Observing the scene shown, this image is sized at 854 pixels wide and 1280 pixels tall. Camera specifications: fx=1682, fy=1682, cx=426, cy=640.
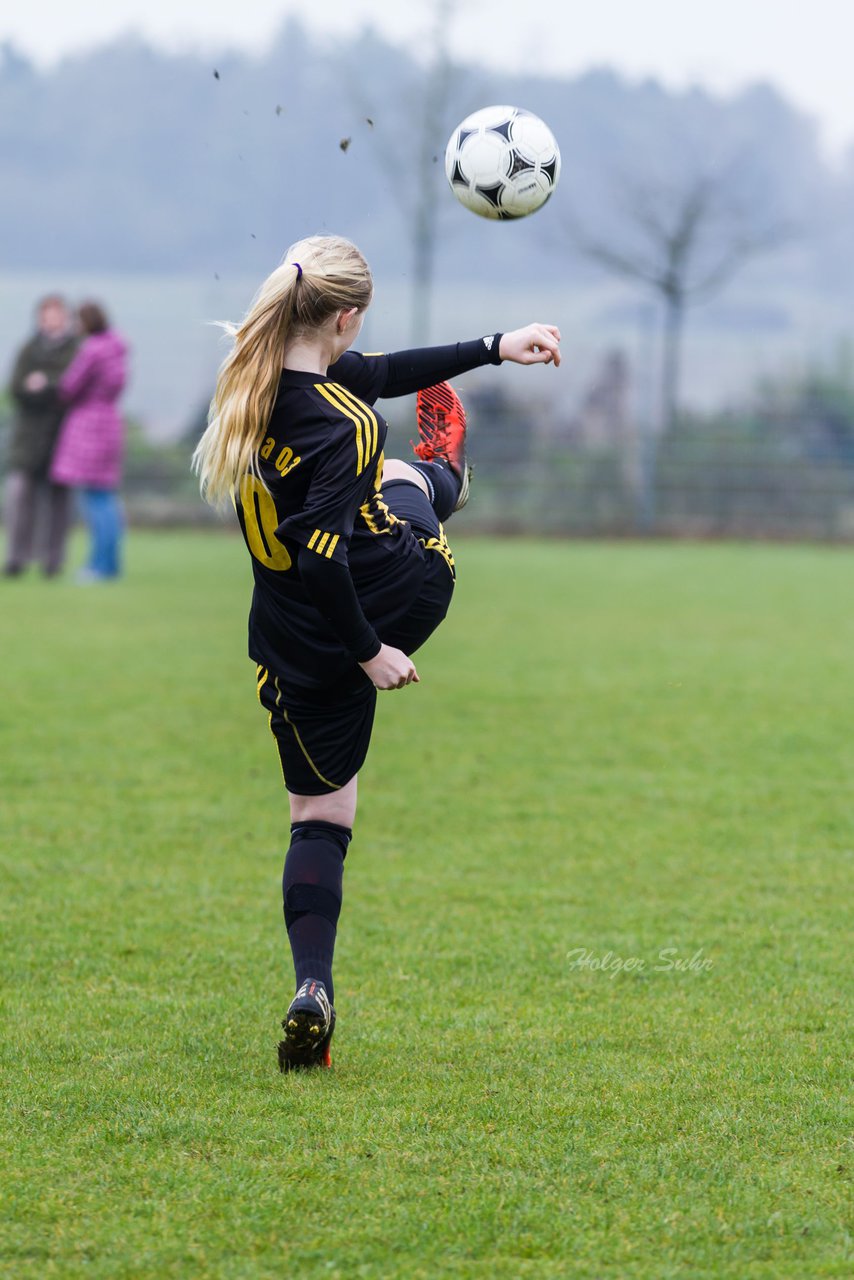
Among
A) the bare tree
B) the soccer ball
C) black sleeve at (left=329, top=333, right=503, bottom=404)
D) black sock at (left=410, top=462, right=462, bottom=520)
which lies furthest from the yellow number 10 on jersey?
the bare tree

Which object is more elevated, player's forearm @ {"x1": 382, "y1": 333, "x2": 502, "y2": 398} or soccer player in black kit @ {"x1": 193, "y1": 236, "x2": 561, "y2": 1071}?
player's forearm @ {"x1": 382, "y1": 333, "x2": 502, "y2": 398}

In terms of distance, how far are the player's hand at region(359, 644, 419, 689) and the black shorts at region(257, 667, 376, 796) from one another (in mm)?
152

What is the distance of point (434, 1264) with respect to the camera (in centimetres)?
261

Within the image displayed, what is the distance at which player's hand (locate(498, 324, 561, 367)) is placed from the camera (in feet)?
12.1

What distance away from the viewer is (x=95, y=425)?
1456cm

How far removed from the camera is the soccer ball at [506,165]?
4.32 metres

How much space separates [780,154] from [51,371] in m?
80.8

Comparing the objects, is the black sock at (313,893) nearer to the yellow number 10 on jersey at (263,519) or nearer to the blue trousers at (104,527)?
the yellow number 10 on jersey at (263,519)

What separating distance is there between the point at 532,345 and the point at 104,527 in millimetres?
11496

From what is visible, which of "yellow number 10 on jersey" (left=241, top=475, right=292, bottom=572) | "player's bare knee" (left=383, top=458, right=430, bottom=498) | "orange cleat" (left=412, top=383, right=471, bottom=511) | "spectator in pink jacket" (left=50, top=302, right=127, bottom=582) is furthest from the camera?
"spectator in pink jacket" (left=50, top=302, right=127, bottom=582)

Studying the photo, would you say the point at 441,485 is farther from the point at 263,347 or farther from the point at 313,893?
the point at 313,893

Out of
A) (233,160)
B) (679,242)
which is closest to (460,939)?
(679,242)

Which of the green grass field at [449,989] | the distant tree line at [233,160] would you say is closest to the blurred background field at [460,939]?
the green grass field at [449,989]

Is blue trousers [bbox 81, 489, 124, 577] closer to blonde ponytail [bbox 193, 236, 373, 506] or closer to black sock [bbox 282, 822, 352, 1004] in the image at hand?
black sock [bbox 282, 822, 352, 1004]
